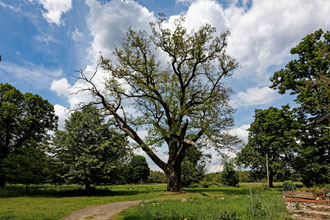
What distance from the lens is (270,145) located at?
110 ft

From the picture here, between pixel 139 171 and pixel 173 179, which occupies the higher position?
pixel 173 179

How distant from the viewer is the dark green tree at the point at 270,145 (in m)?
31.9

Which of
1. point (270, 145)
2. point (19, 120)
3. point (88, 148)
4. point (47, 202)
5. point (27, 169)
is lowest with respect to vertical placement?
point (47, 202)

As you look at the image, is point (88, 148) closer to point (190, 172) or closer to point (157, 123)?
point (157, 123)

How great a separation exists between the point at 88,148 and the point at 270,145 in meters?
29.1

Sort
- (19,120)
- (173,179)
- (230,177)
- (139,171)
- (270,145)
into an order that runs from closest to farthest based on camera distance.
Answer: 1. (173,179)
2. (19,120)
3. (270,145)
4. (230,177)
5. (139,171)

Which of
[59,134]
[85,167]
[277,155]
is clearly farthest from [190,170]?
[59,134]

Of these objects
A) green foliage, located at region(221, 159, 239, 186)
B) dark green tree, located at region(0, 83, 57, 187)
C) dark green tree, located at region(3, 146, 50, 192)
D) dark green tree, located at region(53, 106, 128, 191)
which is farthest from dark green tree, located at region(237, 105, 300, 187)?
dark green tree, located at region(0, 83, 57, 187)

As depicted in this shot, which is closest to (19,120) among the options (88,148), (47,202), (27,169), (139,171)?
(27,169)

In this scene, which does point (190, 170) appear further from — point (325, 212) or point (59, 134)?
point (325, 212)

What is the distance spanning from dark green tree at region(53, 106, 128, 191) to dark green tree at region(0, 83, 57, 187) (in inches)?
223

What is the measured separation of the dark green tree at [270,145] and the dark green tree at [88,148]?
81.0 feet

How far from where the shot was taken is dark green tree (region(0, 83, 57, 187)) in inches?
1017

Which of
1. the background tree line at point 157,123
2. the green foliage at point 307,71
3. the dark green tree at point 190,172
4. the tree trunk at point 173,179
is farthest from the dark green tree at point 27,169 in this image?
the green foliage at point 307,71
